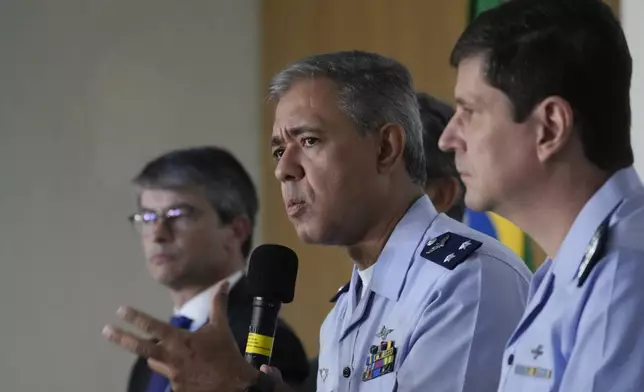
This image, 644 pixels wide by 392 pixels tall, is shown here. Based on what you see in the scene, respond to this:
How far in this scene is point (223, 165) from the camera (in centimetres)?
221

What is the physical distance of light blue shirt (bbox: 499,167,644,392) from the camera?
0.85m

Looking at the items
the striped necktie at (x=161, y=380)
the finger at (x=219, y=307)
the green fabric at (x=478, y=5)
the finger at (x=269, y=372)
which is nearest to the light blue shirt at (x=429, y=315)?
the finger at (x=269, y=372)

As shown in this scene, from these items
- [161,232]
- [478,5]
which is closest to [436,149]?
[161,232]

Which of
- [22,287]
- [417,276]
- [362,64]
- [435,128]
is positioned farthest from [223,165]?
[22,287]

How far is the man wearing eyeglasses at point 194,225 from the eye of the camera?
2115mm

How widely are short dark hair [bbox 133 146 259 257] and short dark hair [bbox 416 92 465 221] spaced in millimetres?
618

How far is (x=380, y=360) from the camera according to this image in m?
1.26

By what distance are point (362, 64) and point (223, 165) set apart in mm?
835

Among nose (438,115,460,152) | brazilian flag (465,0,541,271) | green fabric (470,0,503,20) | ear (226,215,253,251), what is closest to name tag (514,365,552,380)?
nose (438,115,460,152)

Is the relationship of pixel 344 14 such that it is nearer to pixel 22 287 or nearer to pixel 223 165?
pixel 223 165

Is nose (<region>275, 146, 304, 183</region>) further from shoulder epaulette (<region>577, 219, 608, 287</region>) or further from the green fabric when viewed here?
the green fabric

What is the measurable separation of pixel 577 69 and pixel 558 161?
0.10 meters

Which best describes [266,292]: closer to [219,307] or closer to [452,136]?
[219,307]

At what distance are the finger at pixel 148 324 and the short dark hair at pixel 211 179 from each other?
1.04 meters
